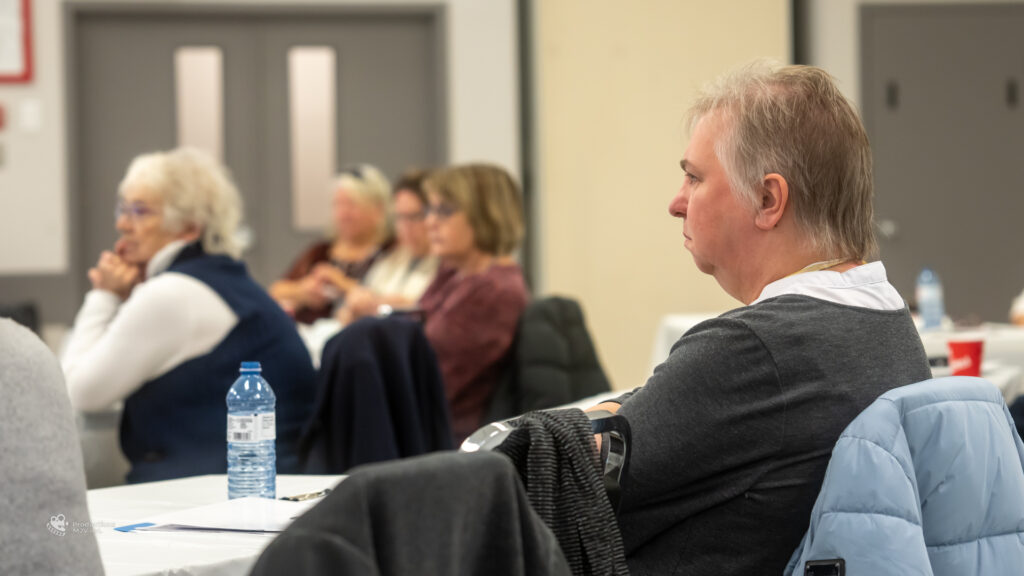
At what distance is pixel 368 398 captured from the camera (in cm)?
258

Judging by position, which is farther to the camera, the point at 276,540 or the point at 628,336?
the point at 628,336

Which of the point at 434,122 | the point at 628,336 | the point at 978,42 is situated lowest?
the point at 628,336

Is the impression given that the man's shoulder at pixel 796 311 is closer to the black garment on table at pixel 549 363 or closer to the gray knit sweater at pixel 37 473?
the gray knit sweater at pixel 37 473

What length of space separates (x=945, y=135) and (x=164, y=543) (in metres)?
5.86

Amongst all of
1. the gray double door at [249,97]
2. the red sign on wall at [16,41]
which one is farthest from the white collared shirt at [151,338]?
the red sign on wall at [16,41]

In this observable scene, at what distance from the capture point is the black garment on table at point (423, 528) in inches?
29.7

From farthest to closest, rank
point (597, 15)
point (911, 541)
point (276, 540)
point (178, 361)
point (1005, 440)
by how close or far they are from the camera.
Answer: point (597, 15) → point (178, 361) → point (1005, 440) → point (911, 541) → point (276, 540)

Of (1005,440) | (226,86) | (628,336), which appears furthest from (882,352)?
(226,86)

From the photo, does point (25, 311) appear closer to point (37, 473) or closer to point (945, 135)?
point (945, 135)

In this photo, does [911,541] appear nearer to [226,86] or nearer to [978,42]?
[226,86]

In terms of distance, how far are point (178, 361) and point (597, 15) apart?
400 centimetres

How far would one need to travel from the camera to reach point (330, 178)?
621 cm

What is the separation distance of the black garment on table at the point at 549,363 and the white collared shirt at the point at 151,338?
0.96 m

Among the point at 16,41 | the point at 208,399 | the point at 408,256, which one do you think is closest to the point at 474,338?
the point at 208,399
